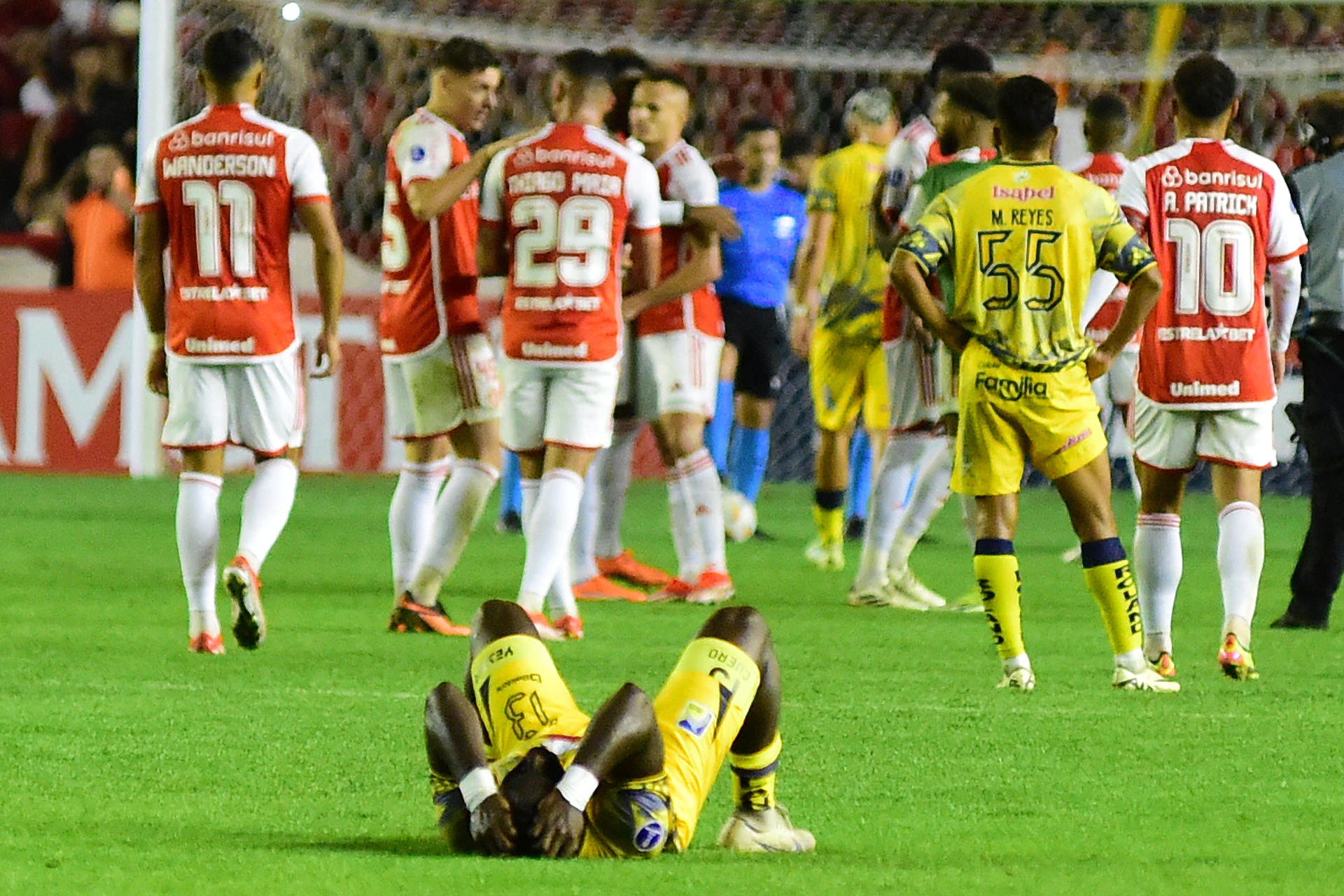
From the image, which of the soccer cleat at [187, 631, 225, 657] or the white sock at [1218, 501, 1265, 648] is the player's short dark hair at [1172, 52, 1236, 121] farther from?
the soccer cleat at [187, 631, 225, 657]

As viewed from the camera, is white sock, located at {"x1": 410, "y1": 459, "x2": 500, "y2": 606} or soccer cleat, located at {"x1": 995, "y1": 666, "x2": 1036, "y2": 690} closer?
soccer cleat, located at {"x1": 995, "y1": 666, "x2": 1036, "y2": 690}

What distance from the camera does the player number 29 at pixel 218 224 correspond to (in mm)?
7664

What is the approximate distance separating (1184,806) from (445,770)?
5.83ft

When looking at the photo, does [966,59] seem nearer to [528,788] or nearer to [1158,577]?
[1158,577]

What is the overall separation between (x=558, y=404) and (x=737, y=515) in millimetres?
4297

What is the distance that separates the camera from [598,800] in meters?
4.19

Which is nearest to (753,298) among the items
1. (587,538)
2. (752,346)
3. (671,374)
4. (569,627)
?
(752,346)

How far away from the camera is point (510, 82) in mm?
17844

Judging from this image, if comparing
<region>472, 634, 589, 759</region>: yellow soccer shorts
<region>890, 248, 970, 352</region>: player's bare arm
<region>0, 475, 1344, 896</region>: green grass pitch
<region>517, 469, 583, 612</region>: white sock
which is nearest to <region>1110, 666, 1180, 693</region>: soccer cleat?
<region>0, 475, 1344, 896</region>: green grass pitch

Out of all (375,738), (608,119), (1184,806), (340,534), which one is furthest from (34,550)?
(1184,806)

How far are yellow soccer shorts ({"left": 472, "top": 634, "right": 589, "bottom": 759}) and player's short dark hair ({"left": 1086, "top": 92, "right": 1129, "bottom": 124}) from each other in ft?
21.1

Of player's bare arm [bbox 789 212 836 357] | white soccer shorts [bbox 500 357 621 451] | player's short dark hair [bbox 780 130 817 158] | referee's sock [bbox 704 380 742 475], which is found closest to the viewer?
white soccer shorts [bbox 500 357 621 451]

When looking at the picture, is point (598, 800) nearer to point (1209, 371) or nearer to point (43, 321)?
point (1209, 371)

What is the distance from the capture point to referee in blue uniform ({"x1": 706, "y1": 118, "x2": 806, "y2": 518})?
12.6 m
